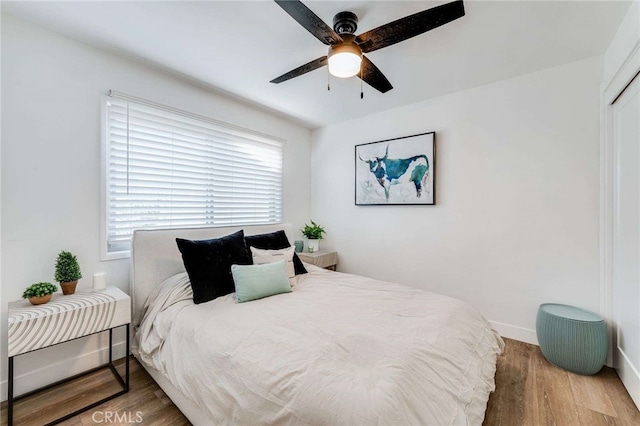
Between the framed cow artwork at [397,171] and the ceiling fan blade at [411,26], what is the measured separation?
1667 mm

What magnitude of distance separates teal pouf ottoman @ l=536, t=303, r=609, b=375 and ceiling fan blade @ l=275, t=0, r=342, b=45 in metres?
2.68

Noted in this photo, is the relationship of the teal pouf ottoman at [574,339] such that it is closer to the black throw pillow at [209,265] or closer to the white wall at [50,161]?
the black throw pillow at [209,265]

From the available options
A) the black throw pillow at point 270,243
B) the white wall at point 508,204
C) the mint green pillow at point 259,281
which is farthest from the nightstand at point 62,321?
the white wall at point 508,204

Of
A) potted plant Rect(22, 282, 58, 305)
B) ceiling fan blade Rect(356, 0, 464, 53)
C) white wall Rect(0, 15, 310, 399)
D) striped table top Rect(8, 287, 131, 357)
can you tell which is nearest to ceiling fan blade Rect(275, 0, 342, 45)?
ceiling fan blade Rect(356, 0, 464, 53)

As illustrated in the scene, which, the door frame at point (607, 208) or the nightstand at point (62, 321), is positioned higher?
the door frame at point (607, 208)

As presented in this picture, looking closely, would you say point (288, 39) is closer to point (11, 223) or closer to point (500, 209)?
point (11, 223)

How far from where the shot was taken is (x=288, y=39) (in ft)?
6.73

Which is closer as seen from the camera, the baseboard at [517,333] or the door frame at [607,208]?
the door frame at [607,208]

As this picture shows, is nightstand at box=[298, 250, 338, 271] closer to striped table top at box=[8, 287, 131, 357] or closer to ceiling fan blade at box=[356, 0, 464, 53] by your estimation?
striped table top at box=[8, 287, 131, 357]

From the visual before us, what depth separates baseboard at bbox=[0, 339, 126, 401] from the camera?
1.83 meters

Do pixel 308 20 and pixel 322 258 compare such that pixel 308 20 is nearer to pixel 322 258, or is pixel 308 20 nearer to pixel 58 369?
pixel 322 258

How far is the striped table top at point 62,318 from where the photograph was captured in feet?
5.07

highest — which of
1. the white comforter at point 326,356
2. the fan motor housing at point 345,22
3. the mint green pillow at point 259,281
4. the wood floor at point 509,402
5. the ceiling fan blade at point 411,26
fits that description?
the fan motor housing at point 345,22

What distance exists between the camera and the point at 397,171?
3.38 metres
